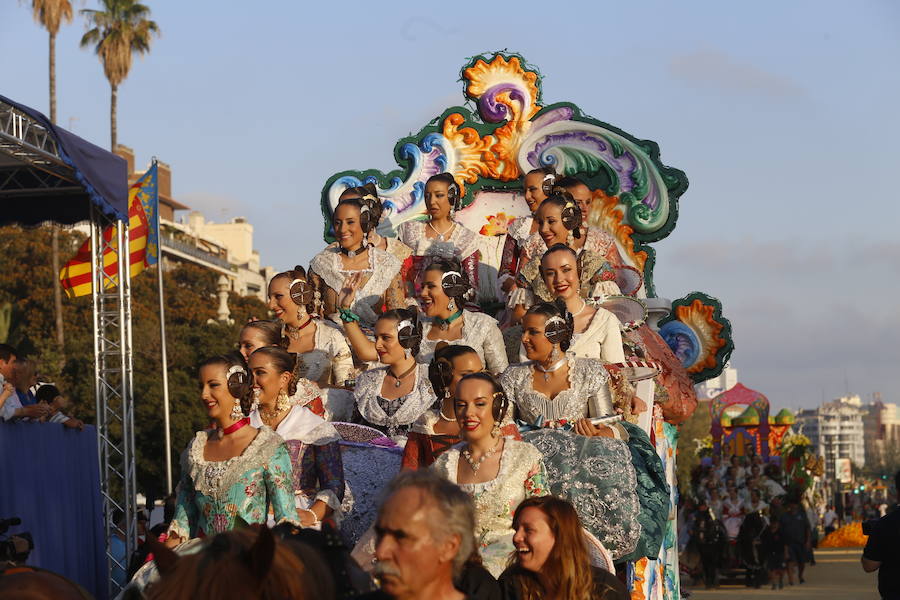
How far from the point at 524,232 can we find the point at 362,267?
3.98 ft

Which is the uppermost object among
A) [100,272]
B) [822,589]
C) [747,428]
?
[100,272]

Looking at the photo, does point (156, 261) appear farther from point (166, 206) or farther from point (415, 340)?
point (166, 206)

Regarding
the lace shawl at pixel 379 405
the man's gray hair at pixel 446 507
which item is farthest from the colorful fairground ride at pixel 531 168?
the man's gray hair at pixel 446 507

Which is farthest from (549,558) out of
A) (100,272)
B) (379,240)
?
(100,272)

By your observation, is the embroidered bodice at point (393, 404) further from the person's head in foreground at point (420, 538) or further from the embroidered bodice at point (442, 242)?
the person's head in foreground at point (420, 538)

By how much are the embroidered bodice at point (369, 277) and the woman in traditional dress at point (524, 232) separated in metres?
0.78

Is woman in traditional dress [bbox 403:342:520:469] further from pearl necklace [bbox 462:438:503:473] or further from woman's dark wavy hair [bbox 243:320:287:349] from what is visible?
woman's dark wavy hair [bbox 243:320:287:349]

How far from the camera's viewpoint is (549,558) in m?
5.03

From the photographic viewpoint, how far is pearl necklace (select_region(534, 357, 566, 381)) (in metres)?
7.71

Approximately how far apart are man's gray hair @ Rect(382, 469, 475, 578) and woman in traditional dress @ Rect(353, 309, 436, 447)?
400 centimetres

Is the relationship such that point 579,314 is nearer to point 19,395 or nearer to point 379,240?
point 379,240

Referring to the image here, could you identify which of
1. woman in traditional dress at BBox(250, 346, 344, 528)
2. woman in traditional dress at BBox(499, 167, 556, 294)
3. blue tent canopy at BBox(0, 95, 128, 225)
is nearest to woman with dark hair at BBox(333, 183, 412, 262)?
woman in traditional dress at BBox(499, 167, 556, 294)

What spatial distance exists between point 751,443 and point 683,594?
18.9 m

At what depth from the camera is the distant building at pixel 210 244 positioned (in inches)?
2562
